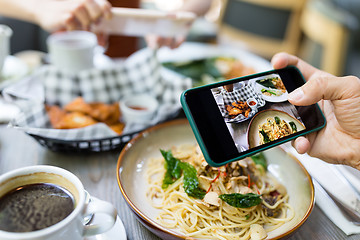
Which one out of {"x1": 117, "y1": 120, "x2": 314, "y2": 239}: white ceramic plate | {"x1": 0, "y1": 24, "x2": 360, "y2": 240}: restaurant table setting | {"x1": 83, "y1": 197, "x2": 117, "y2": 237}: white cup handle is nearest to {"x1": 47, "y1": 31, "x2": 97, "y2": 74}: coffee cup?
{"x1": 0, "y1": 24, "x2": 360, "y2": 240}: restaurant table setting

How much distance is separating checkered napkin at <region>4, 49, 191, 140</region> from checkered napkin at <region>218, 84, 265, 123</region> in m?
0.50

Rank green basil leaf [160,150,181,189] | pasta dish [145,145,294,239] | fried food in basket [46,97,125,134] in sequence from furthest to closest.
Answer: fried food in basket [46,97,125,134]
green basil leaf [160,150,181,189]
pasta dish [145,145,294,239]

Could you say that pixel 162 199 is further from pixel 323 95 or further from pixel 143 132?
pixel 323 95

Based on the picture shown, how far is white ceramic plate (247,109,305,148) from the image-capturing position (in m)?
0.91

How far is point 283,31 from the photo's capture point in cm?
357

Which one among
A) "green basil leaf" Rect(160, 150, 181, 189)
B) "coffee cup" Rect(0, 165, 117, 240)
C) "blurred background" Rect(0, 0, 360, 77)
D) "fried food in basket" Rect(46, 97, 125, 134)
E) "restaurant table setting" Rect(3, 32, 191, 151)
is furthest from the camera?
"blurred background" Rect(0, 0, 360, 77)

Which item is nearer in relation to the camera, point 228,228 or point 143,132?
point 228,228

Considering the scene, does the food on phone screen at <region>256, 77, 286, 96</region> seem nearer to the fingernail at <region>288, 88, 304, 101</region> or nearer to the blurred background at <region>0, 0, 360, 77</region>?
the fingernail at <region>288, 88, 304, 101</region>

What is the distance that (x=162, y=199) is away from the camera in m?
1.06

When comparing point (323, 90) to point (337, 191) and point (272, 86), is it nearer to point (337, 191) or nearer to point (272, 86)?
point (272, 86)

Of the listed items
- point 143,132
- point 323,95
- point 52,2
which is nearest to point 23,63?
point 52,2

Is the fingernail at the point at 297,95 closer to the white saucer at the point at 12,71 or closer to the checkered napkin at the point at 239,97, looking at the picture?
the checkered napkin at the point at 239,97

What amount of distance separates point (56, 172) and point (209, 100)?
45 centimetres

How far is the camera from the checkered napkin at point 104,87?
1.34 meters
